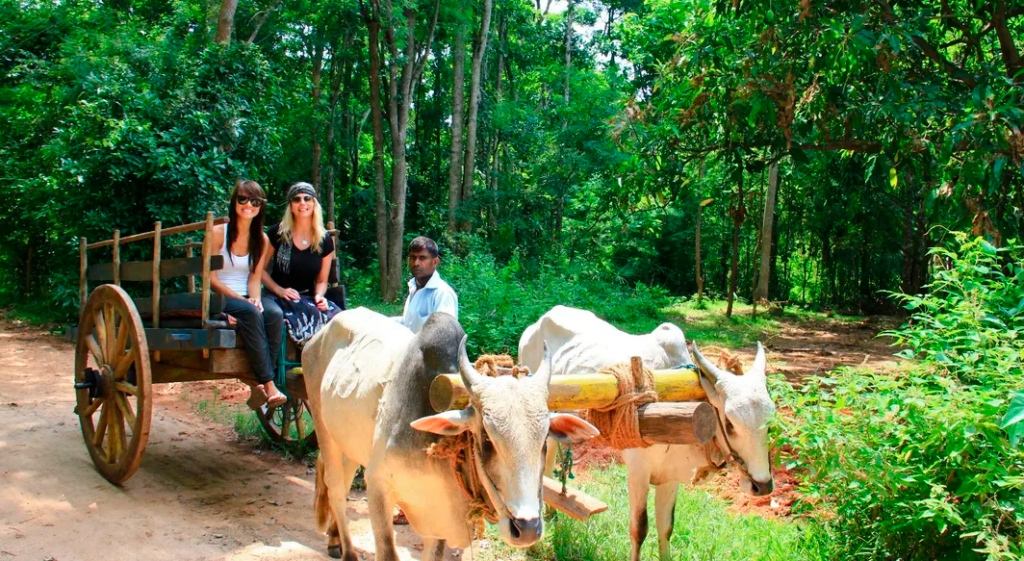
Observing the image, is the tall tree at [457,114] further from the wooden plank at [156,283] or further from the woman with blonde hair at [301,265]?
the wooden plank at [156,283]

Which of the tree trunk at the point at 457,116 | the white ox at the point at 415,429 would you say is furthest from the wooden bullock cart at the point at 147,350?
the tree trunk at the point at 457,116

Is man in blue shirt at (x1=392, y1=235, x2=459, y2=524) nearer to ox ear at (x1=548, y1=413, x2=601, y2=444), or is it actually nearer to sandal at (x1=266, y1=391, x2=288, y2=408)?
sandal at (x1=266, y1=391, x2=288, y2=408)

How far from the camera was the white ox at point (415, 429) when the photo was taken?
297 cm

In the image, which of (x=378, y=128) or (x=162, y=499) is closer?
(x=162, y=499)

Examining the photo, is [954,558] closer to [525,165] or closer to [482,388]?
[482,388]

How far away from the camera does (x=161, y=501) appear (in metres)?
5.56

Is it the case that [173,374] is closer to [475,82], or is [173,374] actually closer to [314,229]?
[314,229]

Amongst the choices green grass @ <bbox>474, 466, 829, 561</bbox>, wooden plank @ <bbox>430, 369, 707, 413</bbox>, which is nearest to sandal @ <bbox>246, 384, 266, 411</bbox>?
green grass @ <bbox>474, 466, 829, 561</bbox>

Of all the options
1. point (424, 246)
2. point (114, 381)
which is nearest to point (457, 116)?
point (114, 381)

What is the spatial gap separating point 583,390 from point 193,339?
2.99m

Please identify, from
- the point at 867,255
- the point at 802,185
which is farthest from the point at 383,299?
the point at 867,255

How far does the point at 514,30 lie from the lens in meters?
23.1

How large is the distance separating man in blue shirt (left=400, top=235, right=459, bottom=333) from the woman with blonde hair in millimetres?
960

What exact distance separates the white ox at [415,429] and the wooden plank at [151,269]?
1.03m
